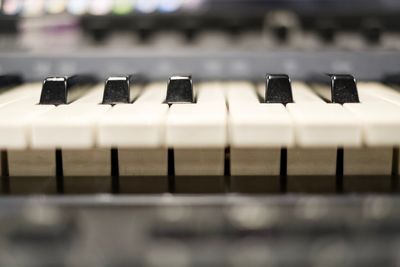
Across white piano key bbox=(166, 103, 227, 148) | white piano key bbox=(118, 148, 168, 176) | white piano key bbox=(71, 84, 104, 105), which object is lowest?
white piano key bbox=(118, 148, 168, 176)

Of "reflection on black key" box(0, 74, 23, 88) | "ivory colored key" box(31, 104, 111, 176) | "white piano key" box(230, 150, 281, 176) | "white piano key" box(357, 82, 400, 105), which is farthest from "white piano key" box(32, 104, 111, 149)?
"white piano key" box(357, 82, 400, 105)

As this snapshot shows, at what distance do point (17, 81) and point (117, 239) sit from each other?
44 cm

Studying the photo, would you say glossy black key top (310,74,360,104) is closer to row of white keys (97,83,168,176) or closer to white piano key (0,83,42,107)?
row of white keys (97,83,168,176)

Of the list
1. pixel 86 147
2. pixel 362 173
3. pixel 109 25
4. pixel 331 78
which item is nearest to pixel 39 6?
pixel 109 25

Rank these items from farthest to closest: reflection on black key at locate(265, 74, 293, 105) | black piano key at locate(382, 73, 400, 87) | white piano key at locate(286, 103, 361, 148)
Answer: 1. black piano key at locate(382, 73, 400, 87)
2. reflection on black key at locate(265, 74, 293, 105)
3. white piano key at locate(286, 103, 361, 148)

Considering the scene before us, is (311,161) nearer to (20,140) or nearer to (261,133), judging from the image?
(261,133)

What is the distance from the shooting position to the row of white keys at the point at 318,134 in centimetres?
80

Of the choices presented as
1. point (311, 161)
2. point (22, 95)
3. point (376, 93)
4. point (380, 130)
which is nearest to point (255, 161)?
point (311, 161)

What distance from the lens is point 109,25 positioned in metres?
1.14

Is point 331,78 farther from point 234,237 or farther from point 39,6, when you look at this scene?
point 39,6

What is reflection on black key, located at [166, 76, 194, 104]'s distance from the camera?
94cm

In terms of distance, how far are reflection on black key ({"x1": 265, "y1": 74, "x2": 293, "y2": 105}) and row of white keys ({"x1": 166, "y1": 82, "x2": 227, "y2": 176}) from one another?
76mm

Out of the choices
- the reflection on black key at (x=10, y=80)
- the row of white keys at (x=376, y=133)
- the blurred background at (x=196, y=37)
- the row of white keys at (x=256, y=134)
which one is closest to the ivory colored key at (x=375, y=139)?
the row of white keys at (x=376, y=133)

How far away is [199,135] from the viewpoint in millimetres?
807
